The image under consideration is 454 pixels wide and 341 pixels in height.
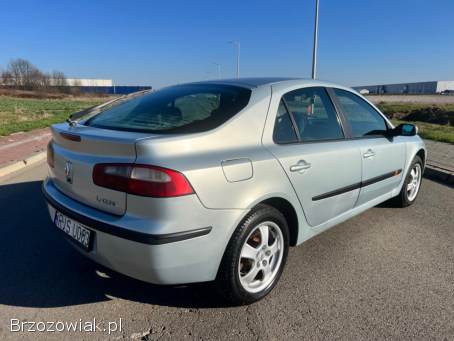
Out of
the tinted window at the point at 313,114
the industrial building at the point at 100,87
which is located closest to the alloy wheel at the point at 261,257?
the tinted window at the point at 313,114

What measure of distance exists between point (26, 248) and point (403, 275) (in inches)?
134

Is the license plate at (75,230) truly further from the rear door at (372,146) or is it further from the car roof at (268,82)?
the rear door at (372,146)

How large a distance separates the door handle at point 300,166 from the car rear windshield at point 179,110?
58 centimetres

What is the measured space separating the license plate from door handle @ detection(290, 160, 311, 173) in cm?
145

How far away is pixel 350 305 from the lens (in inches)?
105

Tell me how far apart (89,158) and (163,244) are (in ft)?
2.54

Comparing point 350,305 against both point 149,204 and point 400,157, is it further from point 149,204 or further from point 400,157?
point 400,157

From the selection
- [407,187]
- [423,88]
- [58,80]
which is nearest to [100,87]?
[58,80]

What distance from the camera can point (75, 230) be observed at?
253 centimetres

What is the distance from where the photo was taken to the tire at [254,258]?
2424 mm

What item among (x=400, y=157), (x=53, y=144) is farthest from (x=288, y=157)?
(x=400, y=157)

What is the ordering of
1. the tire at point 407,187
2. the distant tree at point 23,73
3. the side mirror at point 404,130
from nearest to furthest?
the side mirror at point 404,130
the tire at point 407,187
the distant tree at point 23,73

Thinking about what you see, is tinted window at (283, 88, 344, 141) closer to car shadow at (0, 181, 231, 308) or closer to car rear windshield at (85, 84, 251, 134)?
car rear windshield at (85, 84, 251, 134)

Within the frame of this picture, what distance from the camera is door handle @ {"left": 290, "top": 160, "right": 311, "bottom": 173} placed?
107 inches
